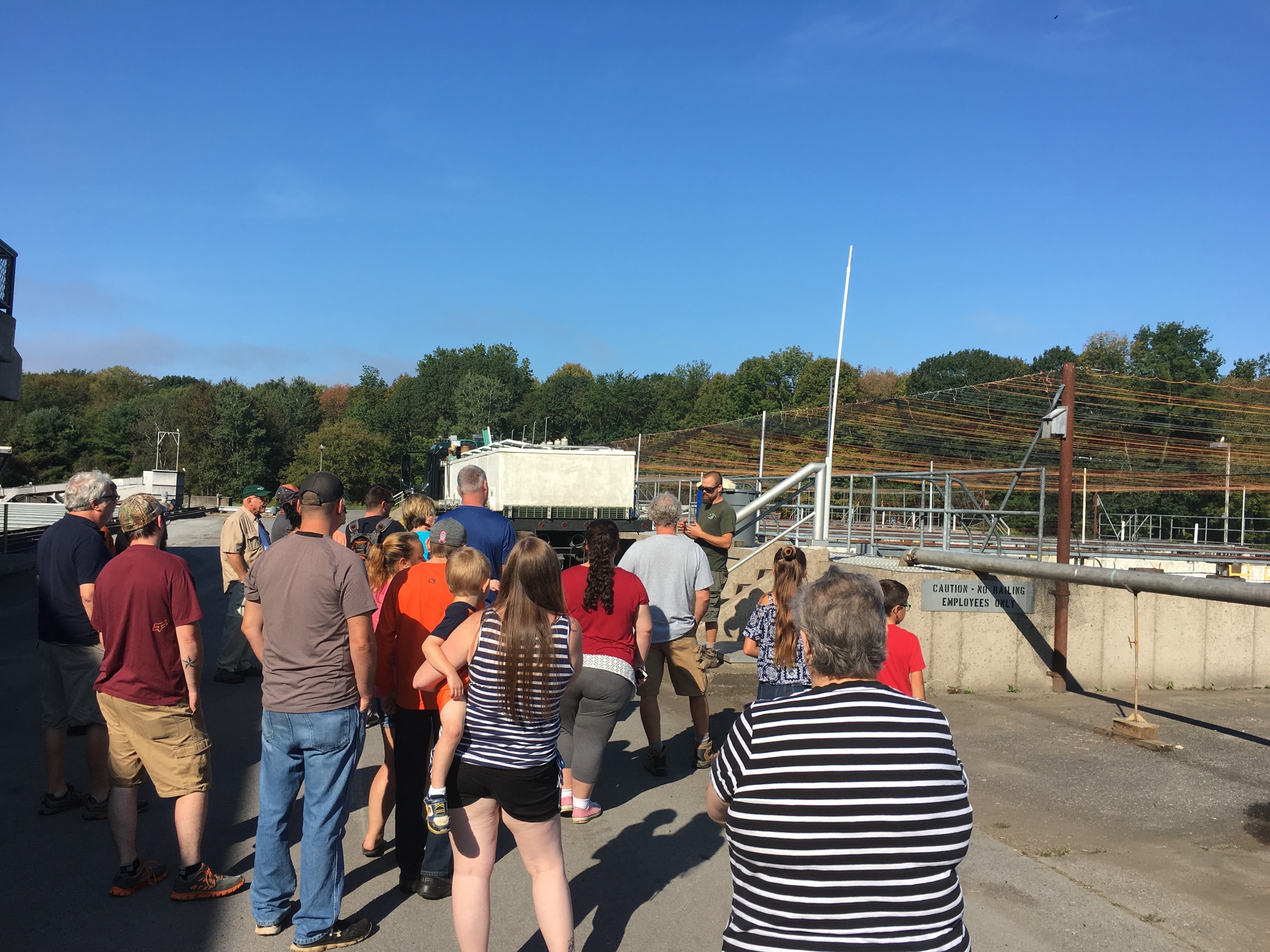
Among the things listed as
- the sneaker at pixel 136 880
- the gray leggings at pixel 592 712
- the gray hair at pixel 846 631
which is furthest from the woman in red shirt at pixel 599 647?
the gray hair at pixel 846 631

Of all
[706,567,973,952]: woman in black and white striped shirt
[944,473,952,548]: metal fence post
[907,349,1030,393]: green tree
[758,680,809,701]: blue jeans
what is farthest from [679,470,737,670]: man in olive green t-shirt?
[907,349,1030,393]: green tree

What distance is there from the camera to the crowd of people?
202 centimetres

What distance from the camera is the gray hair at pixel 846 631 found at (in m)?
2.16

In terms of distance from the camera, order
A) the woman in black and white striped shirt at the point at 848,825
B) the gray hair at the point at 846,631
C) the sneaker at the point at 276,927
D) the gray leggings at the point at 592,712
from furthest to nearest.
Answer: the gray leggings at the point at 592,712 < the sneaker at the point at 276,927 < the gray hair at the point at 846,631 < the woman in black and white striped shirt at the point at 848,825

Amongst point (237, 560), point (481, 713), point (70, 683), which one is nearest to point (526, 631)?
point (481, 713)

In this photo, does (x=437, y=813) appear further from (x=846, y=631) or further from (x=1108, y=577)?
Answer: (x=1108, y=577)

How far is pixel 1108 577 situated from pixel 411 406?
106 m

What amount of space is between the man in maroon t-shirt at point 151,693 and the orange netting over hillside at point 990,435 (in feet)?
61.5

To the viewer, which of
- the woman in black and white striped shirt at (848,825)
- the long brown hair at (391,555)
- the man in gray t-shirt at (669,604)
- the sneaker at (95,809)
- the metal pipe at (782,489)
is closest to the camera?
the woman in black and white striped shirt at (848,825)

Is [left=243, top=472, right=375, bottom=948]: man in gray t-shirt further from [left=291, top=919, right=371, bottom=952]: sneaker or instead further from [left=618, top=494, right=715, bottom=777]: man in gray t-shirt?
[left=618, top=494, right=715, bottom=777]: man in gray t-shirt

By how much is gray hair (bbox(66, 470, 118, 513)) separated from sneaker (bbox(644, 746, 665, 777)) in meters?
3.83

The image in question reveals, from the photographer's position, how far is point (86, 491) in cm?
494

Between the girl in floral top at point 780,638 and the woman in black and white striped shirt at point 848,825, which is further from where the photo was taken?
the girl in floral top at point 780,638

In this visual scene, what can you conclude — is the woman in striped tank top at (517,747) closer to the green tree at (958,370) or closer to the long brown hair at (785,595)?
the long brown hair at (785,595)
